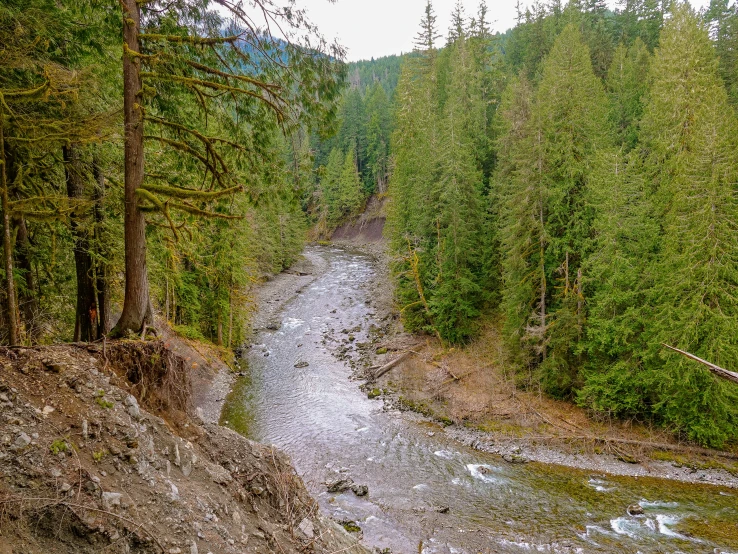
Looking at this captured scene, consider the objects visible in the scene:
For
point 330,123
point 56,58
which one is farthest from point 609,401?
point 56,58

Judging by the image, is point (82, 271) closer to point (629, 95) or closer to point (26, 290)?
point (26, 290)

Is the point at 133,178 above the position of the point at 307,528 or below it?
above

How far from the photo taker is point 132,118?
6.32 m

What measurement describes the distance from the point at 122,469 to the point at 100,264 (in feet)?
19.5

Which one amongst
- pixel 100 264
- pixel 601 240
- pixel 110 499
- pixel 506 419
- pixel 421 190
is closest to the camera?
pixel 110 499

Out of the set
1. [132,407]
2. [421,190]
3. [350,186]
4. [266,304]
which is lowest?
[266,304]

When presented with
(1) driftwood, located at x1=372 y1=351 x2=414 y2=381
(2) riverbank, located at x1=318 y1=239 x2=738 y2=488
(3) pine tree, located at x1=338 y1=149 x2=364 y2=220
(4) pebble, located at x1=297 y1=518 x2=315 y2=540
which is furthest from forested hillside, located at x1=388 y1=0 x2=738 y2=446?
(3) pine tree, located at x1=338 y1=149 x2=364 y2=220

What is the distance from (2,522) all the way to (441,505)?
41.2 ft

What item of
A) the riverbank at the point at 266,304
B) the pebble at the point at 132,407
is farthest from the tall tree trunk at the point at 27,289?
the riverbank at the point at 266,304

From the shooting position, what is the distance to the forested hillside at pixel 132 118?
640 cm

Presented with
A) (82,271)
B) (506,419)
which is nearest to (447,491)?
(506,419)

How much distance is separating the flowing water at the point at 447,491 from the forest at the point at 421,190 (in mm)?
4353

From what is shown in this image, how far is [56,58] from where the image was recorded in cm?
789

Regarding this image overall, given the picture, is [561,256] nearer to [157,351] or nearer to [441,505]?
[441,505]
